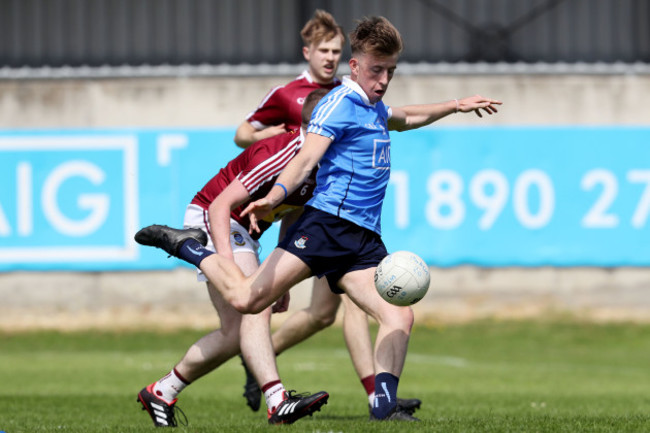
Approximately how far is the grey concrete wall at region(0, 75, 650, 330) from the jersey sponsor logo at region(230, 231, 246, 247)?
1043 cm

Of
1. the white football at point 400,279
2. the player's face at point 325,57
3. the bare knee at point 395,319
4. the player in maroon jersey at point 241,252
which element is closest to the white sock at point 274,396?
the player in maroon jersey at point 241,252

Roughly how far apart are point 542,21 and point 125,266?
27.6 feet

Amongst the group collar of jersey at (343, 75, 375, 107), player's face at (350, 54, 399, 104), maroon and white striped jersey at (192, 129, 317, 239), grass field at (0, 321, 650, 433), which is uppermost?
player's face at (350, 54, 399, 104)

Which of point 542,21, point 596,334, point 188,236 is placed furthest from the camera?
point 542,21

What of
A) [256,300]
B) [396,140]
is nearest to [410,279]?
[256,300]

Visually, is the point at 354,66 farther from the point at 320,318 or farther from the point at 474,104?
the point at 320,318

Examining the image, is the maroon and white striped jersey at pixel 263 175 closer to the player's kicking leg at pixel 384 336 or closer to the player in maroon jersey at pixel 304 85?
the player's kicking leg at pixel 384 336

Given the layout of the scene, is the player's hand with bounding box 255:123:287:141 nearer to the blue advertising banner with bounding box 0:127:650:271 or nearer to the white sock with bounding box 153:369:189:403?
the white sock with bounding box 153:369:189:403

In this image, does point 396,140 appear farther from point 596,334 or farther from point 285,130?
point 285,130

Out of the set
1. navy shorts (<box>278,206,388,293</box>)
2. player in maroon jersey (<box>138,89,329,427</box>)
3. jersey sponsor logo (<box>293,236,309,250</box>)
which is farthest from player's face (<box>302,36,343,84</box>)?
jersey sponsor logo (<box>293,236,309,250</box>)

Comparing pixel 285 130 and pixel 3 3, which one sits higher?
pixel 3 3

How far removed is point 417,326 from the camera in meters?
18.1

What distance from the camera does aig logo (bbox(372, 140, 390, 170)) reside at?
22.8 feet

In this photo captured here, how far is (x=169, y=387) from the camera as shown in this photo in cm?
788
